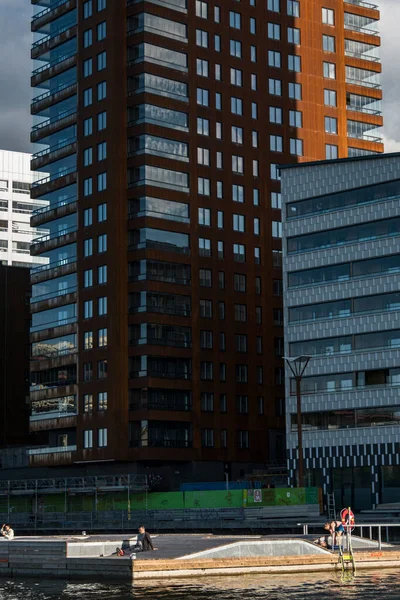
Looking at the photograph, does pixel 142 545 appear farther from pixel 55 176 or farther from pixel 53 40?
pixel 53 40

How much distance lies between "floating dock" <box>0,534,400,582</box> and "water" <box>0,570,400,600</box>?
3.71ft

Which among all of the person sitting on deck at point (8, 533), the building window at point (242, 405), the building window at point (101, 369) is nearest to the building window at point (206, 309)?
the building window at point (242, 405)

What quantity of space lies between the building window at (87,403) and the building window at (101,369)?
2590 millimetres

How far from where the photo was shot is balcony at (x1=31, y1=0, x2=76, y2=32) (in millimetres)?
134038

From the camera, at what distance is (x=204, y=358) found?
127 m

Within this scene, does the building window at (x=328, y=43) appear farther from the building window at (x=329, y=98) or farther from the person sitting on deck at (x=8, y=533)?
the person sitting on deck at (x=8, y=533)

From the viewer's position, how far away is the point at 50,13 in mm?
136750

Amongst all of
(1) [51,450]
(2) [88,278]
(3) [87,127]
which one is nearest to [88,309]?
(2) [88,278]

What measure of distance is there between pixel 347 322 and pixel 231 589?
6024 centimetres

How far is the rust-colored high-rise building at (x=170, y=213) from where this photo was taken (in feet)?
404

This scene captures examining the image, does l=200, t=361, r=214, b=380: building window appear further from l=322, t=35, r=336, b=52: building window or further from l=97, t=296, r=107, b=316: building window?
l=322, t=35, r=336, b=52: building window

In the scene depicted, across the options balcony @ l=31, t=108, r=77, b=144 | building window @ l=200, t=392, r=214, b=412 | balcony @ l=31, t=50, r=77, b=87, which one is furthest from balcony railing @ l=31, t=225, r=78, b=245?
building window @ l=200, t=392, r=214, b=412

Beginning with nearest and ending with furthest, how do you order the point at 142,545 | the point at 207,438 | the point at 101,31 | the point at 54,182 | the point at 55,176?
the point at 142,545 → the point at 207,438 → the point at 101,31 → the point at 54,182 → the point at 55,176

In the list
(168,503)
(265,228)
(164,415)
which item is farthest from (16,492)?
(265,228)
